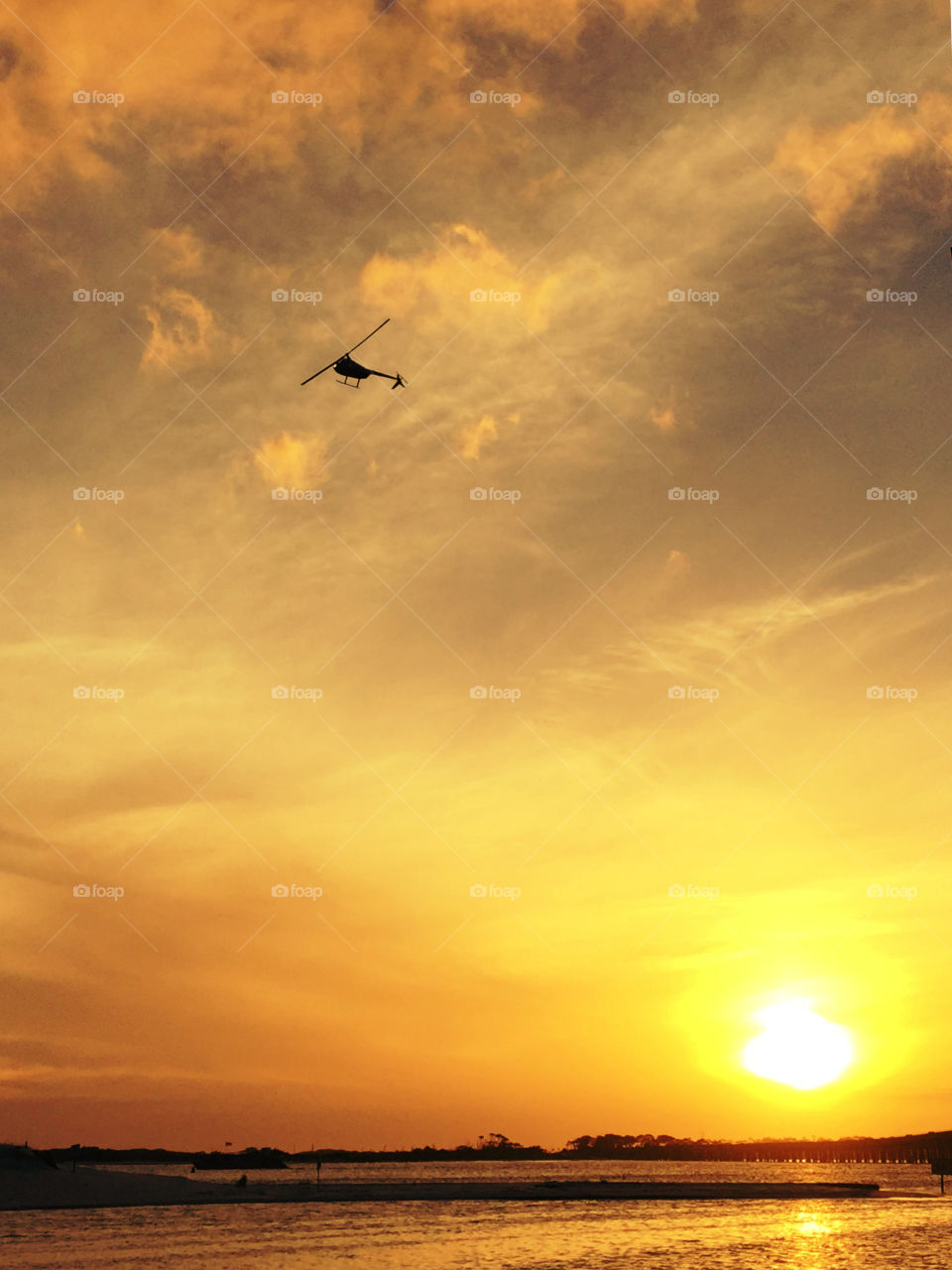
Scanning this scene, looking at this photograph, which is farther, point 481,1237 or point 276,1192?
point 276,1192

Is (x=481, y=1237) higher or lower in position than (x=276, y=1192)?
higher

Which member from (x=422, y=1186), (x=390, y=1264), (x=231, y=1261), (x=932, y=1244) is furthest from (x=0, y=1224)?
(x=422, y=1186)

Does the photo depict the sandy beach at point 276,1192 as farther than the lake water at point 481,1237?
Yes

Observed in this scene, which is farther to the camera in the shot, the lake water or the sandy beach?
the sandy beach

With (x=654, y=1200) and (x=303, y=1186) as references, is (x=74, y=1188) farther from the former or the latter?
(x=654, y=1200)
